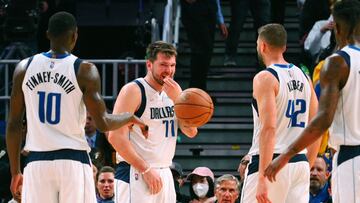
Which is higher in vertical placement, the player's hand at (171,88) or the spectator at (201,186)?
the player's hand at (171,88)

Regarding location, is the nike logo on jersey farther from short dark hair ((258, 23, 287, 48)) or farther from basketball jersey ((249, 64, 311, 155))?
short dark hair ((258, 23, 287, 48))

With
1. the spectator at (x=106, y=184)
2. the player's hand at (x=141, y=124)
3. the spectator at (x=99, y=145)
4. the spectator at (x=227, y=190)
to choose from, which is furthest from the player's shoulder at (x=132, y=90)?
the spectator at (x=99, y=145)

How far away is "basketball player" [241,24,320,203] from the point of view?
948 centimetres

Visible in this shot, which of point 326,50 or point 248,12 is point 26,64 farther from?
point 248,12

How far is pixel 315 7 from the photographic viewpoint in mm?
15914

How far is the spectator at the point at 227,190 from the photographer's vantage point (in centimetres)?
1223

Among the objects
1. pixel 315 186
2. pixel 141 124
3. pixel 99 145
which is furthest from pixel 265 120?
pixel 99 145

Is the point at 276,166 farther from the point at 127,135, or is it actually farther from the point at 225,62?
the point at 225,62

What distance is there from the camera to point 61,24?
29.9 feet

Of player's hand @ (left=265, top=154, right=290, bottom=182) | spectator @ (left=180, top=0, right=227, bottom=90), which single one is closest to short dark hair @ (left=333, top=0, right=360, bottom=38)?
player's hand @ (left=265, top=154, right=290, bottom=182)

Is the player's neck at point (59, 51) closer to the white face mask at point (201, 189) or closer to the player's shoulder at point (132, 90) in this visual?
the player's shoulder at point (132, 90)

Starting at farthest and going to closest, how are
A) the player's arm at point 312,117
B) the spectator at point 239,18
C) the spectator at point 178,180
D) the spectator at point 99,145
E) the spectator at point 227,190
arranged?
1. the spectator at point 239,18
2. the spectator at point 99,145
3. the spectator at point 178,180
4. the spectator at point 227,190
5. the player's arm at point 312,117

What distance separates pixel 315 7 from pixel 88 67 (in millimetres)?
7426

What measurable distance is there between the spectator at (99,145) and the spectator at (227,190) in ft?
7.03
